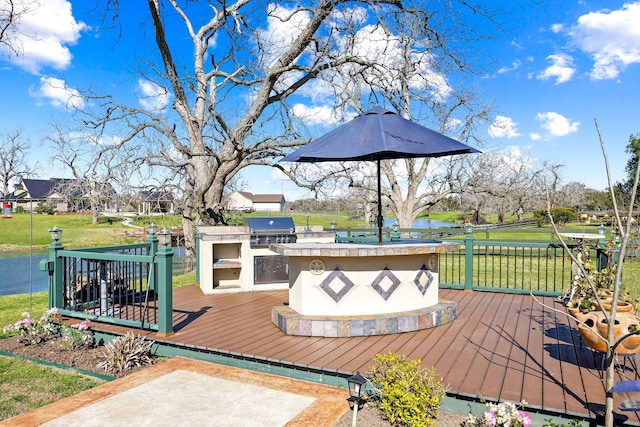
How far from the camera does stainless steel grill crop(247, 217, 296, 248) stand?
264 inches

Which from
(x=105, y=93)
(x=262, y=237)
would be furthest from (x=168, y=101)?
(x=262, y=237)

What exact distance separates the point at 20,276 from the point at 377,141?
16951mm

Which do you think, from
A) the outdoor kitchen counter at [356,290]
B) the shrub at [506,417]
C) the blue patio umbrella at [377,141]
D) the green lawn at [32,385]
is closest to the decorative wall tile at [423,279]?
the outdoor kitchen counter at [356,290]

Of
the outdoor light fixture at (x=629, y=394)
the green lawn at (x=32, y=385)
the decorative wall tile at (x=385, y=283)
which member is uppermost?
the decorative wall tile at (x=385, y=283)

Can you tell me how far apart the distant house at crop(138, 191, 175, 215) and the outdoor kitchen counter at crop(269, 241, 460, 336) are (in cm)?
913

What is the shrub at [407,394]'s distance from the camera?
2694 mm

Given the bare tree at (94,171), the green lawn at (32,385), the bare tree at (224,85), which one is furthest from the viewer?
the bare tree at (94,171)

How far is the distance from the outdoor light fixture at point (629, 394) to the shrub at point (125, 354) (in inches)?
157

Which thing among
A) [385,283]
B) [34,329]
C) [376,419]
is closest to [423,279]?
[385,283]

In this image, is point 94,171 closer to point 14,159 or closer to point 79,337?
point 79,337

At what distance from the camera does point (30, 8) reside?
10.1 meters

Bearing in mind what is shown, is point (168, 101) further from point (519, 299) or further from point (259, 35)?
point (519, 299)

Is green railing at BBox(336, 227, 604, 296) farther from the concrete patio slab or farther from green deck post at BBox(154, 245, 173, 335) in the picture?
green deck post at BBox(154, 245, 173, 335)

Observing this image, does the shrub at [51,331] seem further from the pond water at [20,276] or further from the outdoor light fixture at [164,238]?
the pond water at [20,276]
